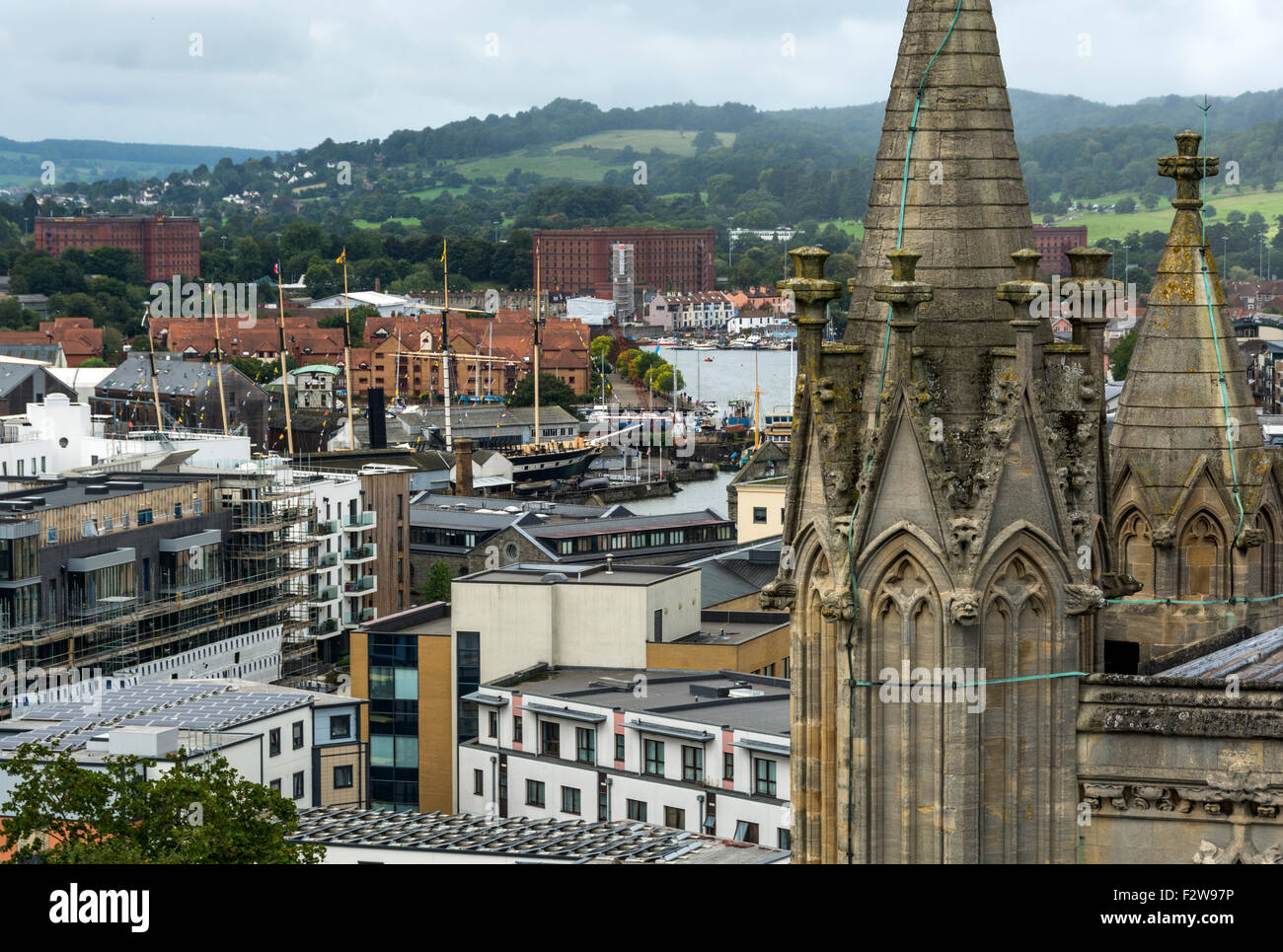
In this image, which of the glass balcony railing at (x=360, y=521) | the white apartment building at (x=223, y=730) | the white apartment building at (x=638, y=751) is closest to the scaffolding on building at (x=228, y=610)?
the glass balcony railing at (x=360, y=521)

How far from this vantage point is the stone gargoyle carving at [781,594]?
20.3m

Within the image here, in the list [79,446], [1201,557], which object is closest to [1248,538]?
[1201,557]

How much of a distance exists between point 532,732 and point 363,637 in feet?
32.6

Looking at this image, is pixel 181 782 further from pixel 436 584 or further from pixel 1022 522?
pixel 436 584

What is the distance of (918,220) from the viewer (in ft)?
65.3

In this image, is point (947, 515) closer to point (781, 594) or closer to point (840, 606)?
point (840, 606)

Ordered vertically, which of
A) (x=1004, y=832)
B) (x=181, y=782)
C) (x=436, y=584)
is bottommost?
(x=436, y=584)

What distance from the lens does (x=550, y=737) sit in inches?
2421

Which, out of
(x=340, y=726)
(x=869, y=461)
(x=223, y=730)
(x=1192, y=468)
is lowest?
(x=340, y=726)

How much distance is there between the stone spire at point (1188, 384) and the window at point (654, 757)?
31.1 m

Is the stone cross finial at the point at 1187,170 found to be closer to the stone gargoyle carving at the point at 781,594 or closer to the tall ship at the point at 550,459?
the stone gargoyle carving at the point at 781,594

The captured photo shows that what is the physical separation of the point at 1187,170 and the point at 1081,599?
9786 mm

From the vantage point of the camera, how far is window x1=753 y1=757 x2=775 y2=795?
2202 inches
